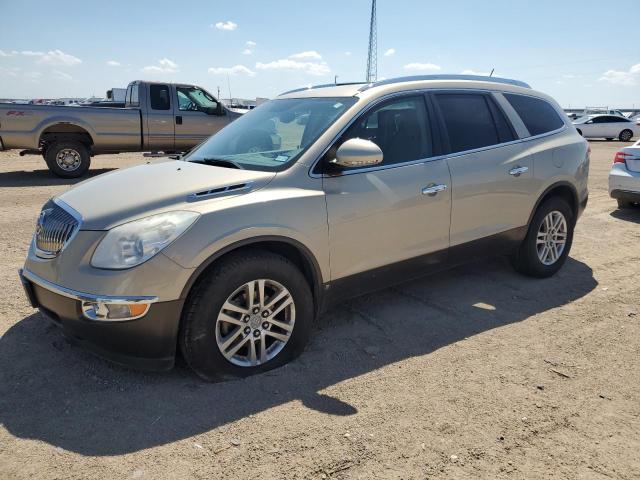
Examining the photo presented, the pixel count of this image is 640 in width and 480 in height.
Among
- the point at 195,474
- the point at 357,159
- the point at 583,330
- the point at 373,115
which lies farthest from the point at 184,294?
the point at 583,330

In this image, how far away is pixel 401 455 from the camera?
258 cm

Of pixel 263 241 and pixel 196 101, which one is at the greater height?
pixel 196 101

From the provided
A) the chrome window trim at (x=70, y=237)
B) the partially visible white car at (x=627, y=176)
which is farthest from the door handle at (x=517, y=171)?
the partially visible white car at (x=627, y=176)

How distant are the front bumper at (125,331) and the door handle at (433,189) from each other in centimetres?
200

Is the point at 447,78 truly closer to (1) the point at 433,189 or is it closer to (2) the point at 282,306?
(1) the point at 433,189

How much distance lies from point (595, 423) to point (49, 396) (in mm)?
3090

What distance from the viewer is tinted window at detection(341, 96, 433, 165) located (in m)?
3.81

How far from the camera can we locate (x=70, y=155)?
11.6 m

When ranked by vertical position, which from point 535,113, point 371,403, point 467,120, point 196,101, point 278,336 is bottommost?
point 371,403

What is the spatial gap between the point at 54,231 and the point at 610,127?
99.9 feet

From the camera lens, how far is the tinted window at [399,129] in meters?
3.81

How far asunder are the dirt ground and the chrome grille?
2.52 ft

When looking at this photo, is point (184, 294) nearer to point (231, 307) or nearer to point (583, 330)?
point (231, 307)

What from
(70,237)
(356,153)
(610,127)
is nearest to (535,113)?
(356,153)
